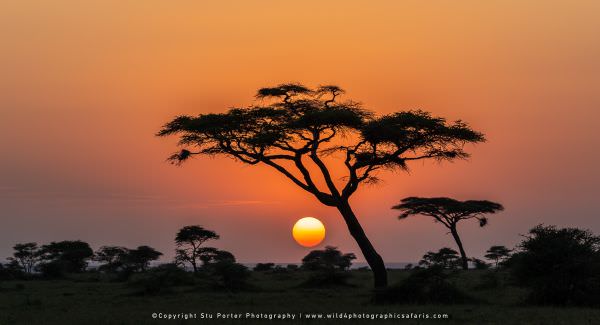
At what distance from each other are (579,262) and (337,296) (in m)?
10.9

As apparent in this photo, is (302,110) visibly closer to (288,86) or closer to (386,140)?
(288,86)

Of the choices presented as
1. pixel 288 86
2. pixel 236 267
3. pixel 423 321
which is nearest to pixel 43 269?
pixel 236 267

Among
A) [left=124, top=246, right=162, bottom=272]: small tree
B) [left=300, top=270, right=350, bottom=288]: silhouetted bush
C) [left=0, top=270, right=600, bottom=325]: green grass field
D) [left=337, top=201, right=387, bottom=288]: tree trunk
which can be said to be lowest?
[left=0, top=270, right=600, bottom=325]: green grass field

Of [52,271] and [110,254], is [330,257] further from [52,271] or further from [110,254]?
[52,271]

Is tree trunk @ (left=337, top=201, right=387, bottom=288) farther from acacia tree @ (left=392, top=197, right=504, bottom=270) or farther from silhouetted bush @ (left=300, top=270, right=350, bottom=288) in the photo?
acacia tree @ (left=392, top=197, right=504, bottom=270)

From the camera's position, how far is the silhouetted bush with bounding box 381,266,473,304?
25438 mm

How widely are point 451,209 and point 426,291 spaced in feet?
125

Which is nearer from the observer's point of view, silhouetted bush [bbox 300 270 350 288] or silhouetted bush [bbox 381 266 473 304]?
silhouetted bush [bbox 381 266 473 304]

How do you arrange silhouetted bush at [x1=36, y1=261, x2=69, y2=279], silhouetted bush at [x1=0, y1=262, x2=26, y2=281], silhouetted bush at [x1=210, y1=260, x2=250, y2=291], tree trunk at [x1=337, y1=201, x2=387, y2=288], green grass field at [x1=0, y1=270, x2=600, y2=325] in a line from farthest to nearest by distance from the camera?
silhouetted bush at [x1=36, y1=261, x2=69, y2=279]
silhouetted bush at [x1=0, y1=262, x2=26, y2=281]
silhouetted bush at [x1=210, y1=260, x2=250, y2=291]
tree trunk at [x1=337, y1=201, x2=387, y2=288]
green grass field at [x1=0, y1=270, x2=600, y2=325]

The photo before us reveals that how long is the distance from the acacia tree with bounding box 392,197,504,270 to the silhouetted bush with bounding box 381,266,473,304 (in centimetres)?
3759

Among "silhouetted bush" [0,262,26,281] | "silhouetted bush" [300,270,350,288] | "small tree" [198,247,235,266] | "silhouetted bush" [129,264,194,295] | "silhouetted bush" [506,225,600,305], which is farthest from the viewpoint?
"small tree" [198,247,235,266]

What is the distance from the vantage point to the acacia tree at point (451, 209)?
62.8m

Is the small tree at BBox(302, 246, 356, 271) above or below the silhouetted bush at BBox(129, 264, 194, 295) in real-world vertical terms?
above

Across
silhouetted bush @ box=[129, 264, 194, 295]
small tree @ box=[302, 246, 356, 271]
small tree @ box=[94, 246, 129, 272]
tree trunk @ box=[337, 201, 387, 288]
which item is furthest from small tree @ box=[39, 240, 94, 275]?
tree trunk @ box=[337, 201, 387, 288]
